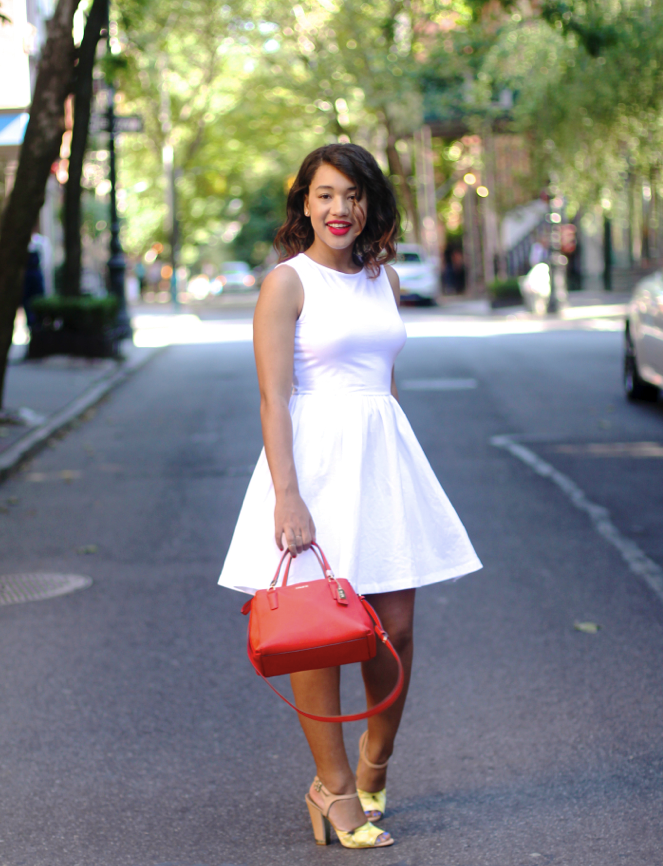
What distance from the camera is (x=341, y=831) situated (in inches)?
135

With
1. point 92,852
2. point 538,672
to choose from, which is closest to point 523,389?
point 538,672

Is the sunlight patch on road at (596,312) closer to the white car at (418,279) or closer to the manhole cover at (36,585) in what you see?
the white car at (418,279)

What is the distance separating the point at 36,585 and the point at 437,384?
937cm

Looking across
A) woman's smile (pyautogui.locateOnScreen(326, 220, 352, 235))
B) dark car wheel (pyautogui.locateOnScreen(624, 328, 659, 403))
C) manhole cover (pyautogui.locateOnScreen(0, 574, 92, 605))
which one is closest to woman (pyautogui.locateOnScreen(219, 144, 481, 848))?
woman's smile (pyautogui.locateOnScreen(326, 220, 352, 235))

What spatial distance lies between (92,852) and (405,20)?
1371 inches

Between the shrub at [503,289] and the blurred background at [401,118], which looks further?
the shrub at [503,289]

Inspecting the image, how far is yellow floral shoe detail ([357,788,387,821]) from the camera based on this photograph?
3627 millimetres

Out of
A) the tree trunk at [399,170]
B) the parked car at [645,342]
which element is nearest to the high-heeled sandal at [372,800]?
the parked car at [645,342]

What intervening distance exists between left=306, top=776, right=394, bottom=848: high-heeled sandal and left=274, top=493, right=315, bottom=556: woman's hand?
75 centimetres

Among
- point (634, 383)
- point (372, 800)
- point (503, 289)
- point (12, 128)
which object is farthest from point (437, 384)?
point (503, 289)

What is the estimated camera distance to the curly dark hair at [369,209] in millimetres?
3383

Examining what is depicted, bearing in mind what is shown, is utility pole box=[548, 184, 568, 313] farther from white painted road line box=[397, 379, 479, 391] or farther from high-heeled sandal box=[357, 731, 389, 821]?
high-heeled sandal box=[357, 731, 389, 821]

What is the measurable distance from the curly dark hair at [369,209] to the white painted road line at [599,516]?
3.19 meters

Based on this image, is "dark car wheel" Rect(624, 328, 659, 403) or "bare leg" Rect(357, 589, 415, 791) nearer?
"bare leg" Rect(357, 589, 415, 791)
